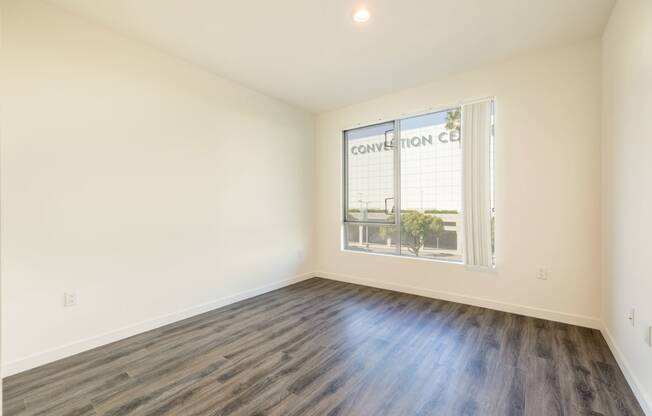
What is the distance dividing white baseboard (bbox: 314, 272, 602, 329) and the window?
443mm

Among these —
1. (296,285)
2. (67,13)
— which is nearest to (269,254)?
(296,285)

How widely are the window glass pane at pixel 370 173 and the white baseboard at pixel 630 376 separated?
2.51 meters

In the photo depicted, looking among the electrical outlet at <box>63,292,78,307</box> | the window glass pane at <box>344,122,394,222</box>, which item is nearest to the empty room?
the electrical outlet at <box>63,292,78,307</box>

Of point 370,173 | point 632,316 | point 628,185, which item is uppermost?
point 370,173

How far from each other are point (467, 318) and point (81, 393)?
3.28 metres

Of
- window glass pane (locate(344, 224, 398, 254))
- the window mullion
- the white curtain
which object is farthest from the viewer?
window glass pane (locate(344, 224, 398, 254))

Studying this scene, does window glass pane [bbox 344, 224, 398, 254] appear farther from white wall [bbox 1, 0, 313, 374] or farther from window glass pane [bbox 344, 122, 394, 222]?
white wall [bbox 1, 0, 313, 374]

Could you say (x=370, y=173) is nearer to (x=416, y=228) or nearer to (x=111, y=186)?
(x=416, y=228)

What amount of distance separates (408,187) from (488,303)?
170 cm

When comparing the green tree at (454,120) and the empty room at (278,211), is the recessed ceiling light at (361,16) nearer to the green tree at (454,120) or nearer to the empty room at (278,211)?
the empty room at (278,211)

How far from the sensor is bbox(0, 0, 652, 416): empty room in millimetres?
2021

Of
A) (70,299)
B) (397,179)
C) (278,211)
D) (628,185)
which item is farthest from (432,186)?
(70,299)

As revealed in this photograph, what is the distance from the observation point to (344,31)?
8.96 ft

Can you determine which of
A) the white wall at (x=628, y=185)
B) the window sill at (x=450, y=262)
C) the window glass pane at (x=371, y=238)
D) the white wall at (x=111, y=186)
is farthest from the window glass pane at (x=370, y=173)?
the white wall at (x=628, y=185)
